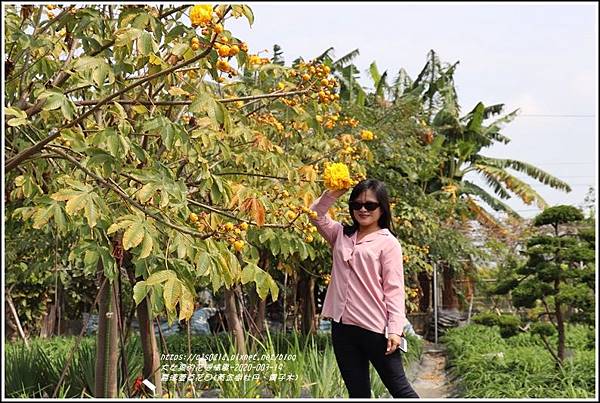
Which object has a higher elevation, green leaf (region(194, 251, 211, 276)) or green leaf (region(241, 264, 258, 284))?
green leaf (region(194, 251, 211, 276))

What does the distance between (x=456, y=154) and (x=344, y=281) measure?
11.7 meters

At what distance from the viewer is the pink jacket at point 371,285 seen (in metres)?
2.55

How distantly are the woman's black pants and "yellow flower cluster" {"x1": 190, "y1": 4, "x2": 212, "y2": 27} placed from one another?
1164 millimetres

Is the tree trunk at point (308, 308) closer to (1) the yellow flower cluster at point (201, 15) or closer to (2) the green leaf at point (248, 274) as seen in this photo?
(2) the green leaf at point (248, 274)

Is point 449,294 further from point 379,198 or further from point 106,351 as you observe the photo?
point 379,198

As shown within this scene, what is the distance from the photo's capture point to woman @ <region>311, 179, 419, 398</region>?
8.40 feet

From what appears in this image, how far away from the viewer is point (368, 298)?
256cm

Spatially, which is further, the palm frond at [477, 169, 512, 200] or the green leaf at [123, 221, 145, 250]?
the palm frond at [477, 169, 512, 200]

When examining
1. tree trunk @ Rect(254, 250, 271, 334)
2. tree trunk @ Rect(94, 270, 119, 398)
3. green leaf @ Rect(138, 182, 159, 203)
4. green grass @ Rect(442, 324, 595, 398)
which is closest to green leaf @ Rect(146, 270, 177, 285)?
green leaf @ Rect(138, 182, 159, 203)

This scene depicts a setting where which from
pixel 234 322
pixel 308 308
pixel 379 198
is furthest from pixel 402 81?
pixel 379 198

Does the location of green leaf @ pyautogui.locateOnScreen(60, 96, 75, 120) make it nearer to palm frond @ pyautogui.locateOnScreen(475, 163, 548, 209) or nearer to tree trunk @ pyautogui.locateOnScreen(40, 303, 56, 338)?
tree trunk @ pyautogui.locateOnScreen(40, 303, 56, 338)

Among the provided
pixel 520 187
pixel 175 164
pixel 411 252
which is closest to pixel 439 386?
pixel 411 252

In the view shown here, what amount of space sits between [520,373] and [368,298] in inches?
139

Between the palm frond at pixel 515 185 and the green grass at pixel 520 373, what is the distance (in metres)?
5.95
